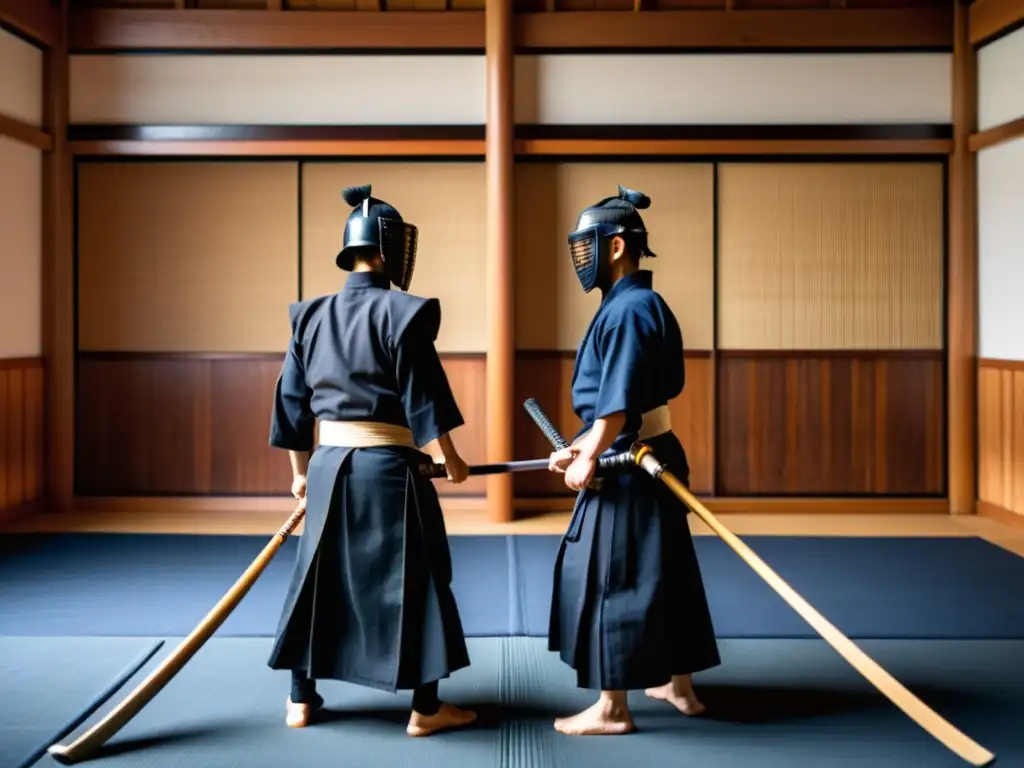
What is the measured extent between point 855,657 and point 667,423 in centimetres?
81

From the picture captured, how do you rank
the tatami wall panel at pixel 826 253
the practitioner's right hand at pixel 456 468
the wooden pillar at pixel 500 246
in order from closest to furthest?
1. the practitioner's right hand at pixel 456 468
2. the wooden pillar at pixel 500 246
3. the tatami wall panel at pixel 826 253

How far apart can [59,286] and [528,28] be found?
3238 millimetres

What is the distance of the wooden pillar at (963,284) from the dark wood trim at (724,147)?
0.18m

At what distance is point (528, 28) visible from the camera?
565 cm

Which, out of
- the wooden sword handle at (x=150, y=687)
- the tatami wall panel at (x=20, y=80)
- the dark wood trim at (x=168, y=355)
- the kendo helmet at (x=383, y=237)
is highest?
the tatami wall panel at (x=20, y=80)

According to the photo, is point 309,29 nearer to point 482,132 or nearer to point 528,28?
point 482,132

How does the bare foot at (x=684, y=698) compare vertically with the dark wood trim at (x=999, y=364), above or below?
below

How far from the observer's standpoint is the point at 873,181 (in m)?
5.75

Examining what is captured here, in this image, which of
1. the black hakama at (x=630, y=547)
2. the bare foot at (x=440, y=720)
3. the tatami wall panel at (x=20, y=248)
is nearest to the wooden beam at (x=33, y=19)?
the tatami wall panel at (x=20, y=248)

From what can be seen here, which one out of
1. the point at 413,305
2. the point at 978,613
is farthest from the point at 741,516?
the point at 413,305

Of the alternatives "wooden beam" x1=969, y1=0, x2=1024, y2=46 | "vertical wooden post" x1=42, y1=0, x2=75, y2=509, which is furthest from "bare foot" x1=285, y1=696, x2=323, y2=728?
"wooden beam" x1=969, y1=0, x2=1024, y2=46

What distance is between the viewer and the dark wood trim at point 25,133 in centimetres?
516

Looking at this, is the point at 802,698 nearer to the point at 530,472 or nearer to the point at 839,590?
the point at 839,590

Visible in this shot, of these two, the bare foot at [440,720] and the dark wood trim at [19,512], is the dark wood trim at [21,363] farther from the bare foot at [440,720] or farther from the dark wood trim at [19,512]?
the bare foot at [440,720]
